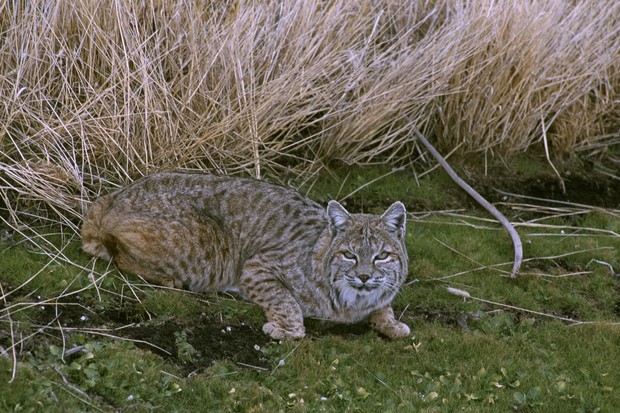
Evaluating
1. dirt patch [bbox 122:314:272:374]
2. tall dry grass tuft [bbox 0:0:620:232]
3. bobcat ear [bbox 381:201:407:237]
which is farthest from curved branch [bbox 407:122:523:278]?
dirt patch [bbox 122:314:272:374]

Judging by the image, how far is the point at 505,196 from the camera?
9.74 metres

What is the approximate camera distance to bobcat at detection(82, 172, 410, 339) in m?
7.13

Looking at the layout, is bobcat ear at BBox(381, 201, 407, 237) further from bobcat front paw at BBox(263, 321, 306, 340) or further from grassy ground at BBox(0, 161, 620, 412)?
bobcat front paw at BBox(263, 321, 306, 340)

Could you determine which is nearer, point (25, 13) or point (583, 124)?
point (25, 13)

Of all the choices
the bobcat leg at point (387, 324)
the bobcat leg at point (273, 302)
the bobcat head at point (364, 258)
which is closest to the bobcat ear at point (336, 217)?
the bobcat head at point (364, 258)

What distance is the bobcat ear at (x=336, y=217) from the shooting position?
722 cm

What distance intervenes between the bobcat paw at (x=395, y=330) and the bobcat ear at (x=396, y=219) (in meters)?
0.71

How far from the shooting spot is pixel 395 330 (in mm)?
7031

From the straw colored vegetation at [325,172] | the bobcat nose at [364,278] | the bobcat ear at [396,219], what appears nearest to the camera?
the straw colored vegetation at [325,172]

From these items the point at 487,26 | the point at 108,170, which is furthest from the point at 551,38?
the point at 108,170

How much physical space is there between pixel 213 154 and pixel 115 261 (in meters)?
1.75

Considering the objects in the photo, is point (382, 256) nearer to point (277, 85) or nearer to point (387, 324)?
point (387, 324)

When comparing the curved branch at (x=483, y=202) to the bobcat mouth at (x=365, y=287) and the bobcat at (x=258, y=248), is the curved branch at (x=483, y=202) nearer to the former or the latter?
the bobcat at (x=258, y=248)

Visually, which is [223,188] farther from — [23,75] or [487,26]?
[487,26]
